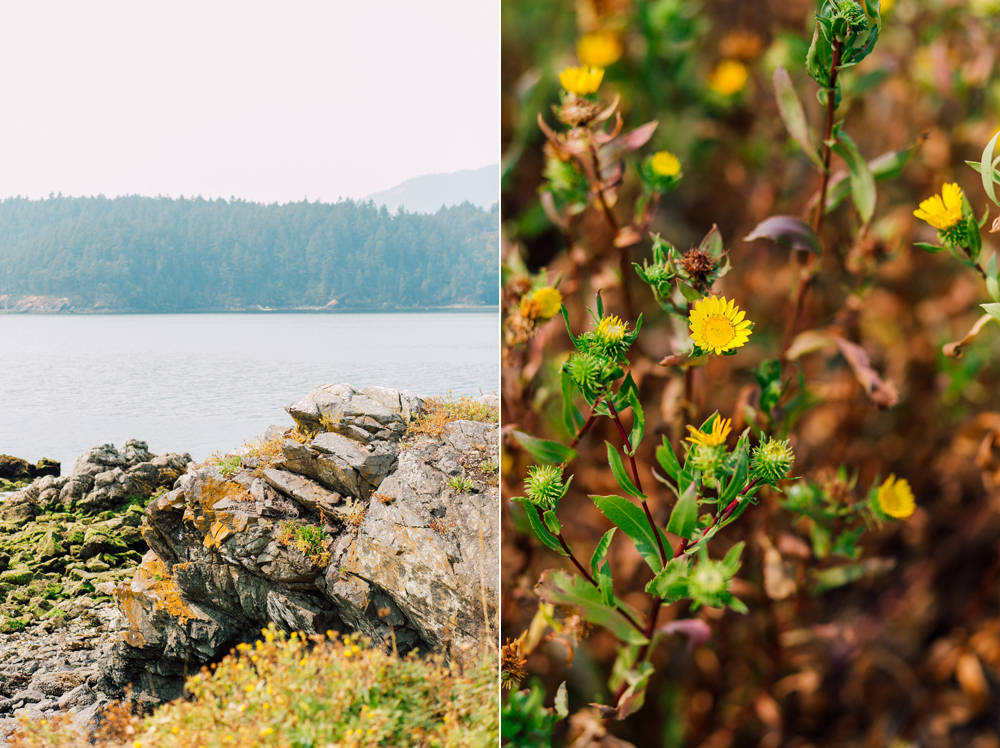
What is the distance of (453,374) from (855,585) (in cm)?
85

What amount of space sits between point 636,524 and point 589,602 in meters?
0.16

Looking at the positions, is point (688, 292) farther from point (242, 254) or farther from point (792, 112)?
point (242, 254)

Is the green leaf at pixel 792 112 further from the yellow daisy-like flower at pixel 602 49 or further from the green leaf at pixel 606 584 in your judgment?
the green leaf at pixel 606 584

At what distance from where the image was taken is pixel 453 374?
1380 millimetres

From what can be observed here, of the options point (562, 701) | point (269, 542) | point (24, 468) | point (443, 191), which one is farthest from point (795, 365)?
point (24, 468)

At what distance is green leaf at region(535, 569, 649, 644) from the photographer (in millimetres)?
992

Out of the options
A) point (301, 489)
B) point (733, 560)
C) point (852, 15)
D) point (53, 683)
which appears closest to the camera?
point (852, 15)

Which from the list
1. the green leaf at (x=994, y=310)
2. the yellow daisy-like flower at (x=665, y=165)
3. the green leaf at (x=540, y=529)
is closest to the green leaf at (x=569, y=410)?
the green leaf at (x=540, y=529)

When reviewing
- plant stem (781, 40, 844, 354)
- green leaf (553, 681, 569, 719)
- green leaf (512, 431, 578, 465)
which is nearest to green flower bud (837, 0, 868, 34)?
plant stem (781, 40, 844, 354)

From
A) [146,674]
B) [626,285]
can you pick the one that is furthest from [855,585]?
[146,674]

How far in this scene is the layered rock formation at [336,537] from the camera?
1.33m

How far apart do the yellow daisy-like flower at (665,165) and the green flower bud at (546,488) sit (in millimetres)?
479

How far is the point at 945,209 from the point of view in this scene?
0.90 meters

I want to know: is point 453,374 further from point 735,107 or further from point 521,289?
point 735,107
